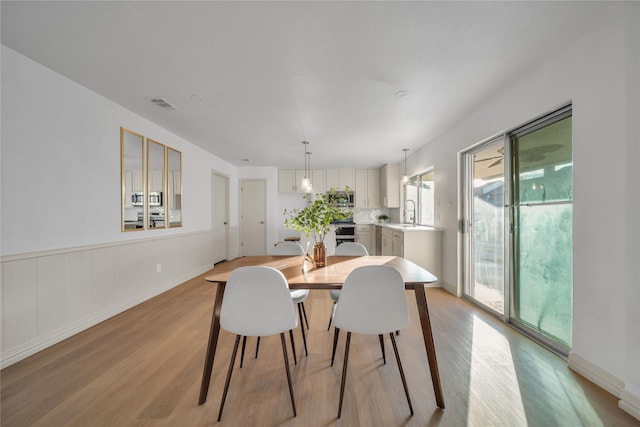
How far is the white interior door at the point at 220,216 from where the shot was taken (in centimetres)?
581

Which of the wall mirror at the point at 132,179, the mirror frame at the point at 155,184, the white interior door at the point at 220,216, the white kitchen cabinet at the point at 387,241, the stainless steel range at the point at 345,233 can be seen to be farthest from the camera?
the stainless steel range at the point at 345,233

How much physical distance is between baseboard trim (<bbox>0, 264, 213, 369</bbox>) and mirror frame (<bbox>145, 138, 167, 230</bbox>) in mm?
894

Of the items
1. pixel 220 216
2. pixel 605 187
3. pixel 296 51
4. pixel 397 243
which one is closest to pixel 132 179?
pixel 296 51

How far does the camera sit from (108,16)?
66.1 inches

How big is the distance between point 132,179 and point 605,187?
4.36m

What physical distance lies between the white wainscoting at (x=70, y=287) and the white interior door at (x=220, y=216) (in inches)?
74.6

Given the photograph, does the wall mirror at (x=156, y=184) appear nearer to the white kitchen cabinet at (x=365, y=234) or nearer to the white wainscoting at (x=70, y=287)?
the white wainscoting at (x=70, y=287)

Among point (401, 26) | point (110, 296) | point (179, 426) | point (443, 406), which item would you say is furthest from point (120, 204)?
point (443, 406)

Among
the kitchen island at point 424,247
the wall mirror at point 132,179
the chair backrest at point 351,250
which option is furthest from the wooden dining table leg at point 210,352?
the kitchen island at point 424,247

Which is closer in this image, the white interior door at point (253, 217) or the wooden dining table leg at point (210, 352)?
the wooden dining table leg at point (210, 352)

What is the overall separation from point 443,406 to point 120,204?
3571 mm

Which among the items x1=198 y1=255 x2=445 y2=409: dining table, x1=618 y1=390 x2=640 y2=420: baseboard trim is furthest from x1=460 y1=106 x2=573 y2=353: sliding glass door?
x1=198 y1=255 x2=445 y2=409: dining table

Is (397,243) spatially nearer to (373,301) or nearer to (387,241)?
(387,241)

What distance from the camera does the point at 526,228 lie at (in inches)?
100
